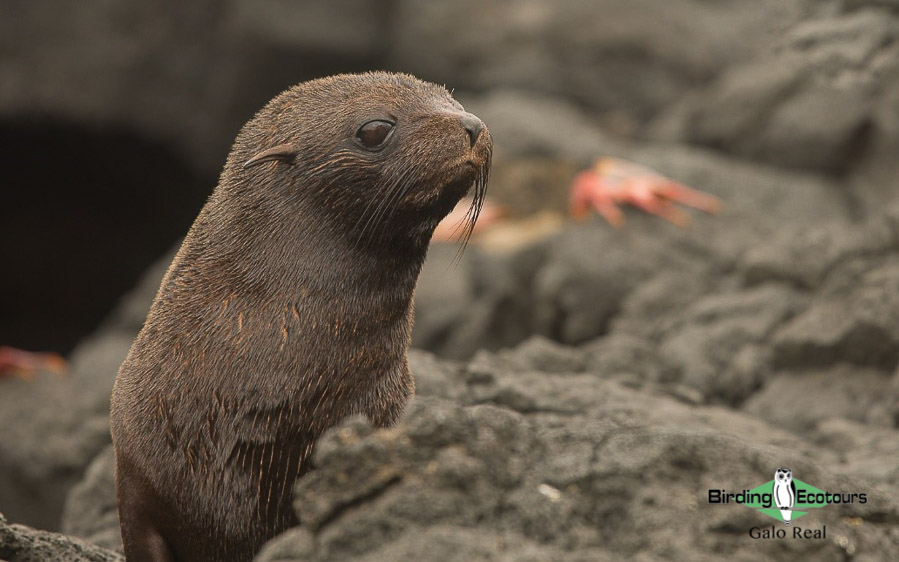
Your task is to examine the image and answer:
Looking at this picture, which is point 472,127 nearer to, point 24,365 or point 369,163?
point 369,163

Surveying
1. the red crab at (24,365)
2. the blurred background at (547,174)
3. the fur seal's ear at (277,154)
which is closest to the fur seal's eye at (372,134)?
the fur seal's ear at (277,154)

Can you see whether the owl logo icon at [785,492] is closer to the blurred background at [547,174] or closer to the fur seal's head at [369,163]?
the fur seal's head at [369,163]

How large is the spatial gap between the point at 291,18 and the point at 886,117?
31.1ft

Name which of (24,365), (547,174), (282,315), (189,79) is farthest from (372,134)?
(189,79)

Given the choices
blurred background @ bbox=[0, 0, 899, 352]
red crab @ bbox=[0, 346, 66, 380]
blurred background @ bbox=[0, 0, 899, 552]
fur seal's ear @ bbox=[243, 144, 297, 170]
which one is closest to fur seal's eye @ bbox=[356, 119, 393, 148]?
fur seal's ear @ bbox=[243, 144, 297, 170]

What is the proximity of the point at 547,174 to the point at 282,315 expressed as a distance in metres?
7.57

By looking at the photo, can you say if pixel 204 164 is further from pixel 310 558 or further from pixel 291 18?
Answer: pixel 310 558

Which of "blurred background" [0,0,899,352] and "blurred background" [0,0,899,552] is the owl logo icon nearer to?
"blurred background" [0,0,899,552]

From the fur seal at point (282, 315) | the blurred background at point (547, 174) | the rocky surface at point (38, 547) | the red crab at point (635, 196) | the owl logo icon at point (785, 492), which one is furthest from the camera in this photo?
the red crab at point (635, 196)

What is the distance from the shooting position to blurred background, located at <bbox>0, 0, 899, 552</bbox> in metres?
7.54

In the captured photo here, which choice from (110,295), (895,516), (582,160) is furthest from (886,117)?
Result: (110,295)

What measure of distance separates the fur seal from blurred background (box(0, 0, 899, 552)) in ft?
8.44

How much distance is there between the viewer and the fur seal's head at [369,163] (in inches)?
178

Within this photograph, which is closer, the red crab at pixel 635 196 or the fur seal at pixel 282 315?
the fur seal at pixel 282 315
